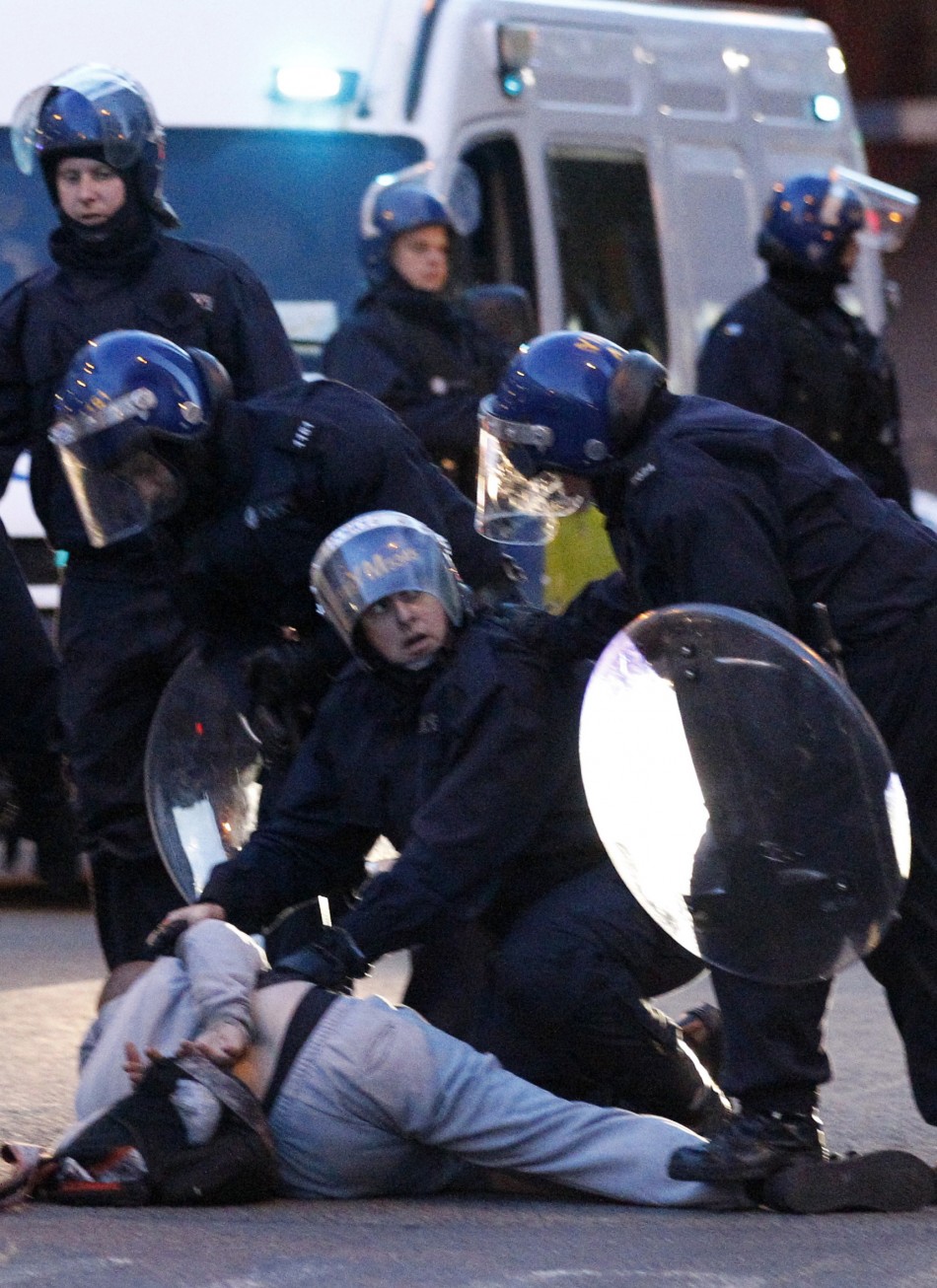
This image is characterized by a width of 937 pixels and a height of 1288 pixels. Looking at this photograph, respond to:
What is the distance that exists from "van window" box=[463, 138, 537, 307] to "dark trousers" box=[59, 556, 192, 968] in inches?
133

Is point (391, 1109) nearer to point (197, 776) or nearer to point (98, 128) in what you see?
point (197, 776)

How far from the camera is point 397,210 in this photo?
8047 mm

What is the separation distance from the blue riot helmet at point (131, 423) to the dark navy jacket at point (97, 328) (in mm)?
431

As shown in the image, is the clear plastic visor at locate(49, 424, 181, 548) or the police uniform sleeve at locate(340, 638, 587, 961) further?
the clear plastic visor at locate(49, 424, 181, 548)

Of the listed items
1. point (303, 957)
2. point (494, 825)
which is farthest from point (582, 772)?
point (303, 957)

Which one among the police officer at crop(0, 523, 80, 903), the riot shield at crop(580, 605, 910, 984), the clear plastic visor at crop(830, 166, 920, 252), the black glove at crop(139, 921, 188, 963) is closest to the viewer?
the riot shield at crop(580, 605, 910, 984)

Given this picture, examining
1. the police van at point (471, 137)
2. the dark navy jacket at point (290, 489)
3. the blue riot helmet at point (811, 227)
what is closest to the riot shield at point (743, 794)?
the dark navy jacket at point (290, 489)

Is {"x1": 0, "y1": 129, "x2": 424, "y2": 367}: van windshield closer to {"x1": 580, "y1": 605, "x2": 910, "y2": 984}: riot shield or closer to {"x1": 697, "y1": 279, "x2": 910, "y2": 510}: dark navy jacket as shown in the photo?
{"x1": 697, "y1": 279, "x2": 910, "y2": 510}: dark navy jacket

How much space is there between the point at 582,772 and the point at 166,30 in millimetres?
4480

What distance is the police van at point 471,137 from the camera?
841cm

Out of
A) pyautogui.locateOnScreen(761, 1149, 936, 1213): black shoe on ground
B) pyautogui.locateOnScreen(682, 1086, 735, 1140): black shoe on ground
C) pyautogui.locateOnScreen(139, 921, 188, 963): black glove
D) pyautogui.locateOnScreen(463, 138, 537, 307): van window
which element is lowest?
pyautogui.locateOnScreen(682, 1086, 735, 1140): black shoe on ground

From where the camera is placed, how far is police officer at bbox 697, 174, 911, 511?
8.29m

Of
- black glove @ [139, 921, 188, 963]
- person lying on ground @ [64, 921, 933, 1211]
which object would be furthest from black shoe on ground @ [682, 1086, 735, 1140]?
black glove @ [139, 921, 188, 963]

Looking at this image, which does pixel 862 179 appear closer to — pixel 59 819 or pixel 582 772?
pixel 59 819
